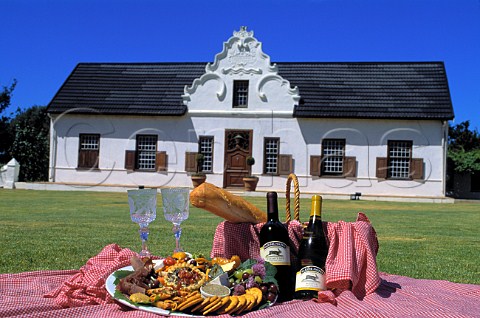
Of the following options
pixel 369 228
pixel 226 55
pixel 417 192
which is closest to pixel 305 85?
pixel 226 55

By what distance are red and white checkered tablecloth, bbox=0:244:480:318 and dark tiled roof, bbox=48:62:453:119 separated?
61.2ft

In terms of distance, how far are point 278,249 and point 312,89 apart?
20524 millimetres

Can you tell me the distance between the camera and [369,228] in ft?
10.8

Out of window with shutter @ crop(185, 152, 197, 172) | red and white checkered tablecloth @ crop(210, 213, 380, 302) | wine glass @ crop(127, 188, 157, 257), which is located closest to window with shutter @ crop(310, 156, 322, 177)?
window with shutter @ crop(185, 152, 197, 172)

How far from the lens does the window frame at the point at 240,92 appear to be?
2281 centimetres

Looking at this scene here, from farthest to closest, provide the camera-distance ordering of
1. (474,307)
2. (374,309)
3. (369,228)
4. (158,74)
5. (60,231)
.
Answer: (158,74) → (60,231) → (369,228) → (474,307) → (374,309)

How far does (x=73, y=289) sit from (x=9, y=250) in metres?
3.28

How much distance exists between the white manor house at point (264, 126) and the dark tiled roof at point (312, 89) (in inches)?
2.0

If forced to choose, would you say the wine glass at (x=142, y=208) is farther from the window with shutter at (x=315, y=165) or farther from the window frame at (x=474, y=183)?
the window frame at (x=474, y=183)

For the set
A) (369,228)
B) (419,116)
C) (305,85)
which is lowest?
(369,228)

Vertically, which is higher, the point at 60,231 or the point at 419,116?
the point at 419,116

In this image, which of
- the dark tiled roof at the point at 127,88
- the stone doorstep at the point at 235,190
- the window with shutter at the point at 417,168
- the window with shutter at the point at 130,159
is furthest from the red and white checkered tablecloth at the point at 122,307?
the window with shutter at the point at 130,159

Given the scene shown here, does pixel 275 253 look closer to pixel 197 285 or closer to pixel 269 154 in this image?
pixel 197 285

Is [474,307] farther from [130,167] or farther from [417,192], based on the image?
[130,167]
